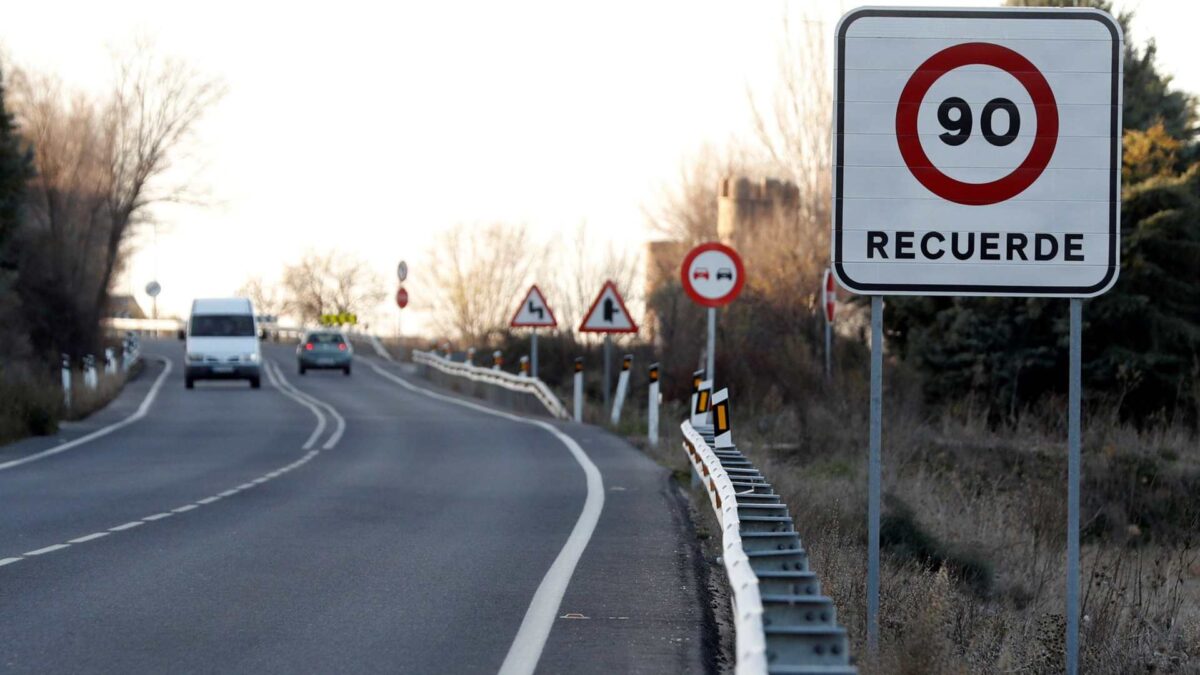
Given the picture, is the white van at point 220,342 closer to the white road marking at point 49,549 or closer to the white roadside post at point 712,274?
the white roadside post at point 712,274

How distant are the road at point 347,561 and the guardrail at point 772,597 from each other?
64 centimetres

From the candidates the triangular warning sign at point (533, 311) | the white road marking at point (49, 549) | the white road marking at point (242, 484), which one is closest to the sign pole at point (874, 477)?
the white road marking at point (242, 484)

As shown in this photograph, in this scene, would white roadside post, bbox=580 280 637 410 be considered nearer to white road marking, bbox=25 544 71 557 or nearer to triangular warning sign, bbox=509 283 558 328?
triangular warning sign, bbox=509 283 558 328

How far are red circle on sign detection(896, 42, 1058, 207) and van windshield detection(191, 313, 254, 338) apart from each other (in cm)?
3830

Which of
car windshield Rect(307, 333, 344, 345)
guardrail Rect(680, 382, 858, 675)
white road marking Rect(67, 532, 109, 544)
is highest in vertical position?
car windshield Rect(307, 333, 344, 345)

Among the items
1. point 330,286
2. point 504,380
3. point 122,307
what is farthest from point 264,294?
point 504,380

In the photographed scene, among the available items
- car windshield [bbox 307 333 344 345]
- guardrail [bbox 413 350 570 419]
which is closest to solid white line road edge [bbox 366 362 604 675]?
guardrail [bbox 413 350 570 419]

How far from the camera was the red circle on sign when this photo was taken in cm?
647

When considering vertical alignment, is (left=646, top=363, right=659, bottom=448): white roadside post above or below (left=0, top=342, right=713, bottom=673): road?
above

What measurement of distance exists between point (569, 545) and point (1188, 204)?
1891cm

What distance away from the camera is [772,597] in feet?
16.7

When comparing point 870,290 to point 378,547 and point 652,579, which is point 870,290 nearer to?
point 652,579

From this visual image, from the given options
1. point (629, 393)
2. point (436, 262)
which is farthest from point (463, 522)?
point (436, 262)

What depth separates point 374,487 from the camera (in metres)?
16.5
